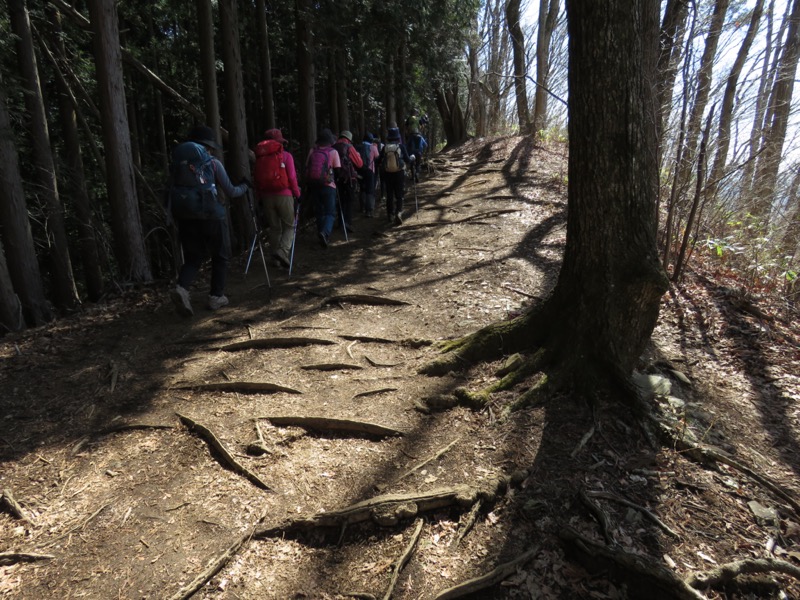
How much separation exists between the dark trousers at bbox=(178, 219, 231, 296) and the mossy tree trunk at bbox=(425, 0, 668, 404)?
4.10 m

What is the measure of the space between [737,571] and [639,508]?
52 cm

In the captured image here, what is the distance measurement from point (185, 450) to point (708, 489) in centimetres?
365

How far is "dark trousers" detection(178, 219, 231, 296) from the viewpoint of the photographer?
574 centimetres

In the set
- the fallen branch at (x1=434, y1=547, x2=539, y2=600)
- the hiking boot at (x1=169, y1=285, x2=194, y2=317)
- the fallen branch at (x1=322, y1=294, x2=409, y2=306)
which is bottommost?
the fallen branch at (x1=434, y1=547, x2=539, y2=600)

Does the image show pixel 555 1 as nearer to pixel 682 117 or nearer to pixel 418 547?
pixel 682 117

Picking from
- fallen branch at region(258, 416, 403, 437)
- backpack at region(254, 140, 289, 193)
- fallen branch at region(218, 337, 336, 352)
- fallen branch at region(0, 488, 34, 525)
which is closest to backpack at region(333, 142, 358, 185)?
backpack at region(254, 140, 289, 193)

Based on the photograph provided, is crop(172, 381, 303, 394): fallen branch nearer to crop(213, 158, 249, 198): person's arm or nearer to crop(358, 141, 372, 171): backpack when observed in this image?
crop(213, 158, 249, 198): person's arm

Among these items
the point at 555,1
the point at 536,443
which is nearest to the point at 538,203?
the point at 536,443

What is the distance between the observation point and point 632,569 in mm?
2373

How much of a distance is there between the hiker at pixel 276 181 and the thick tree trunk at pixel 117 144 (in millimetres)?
2130

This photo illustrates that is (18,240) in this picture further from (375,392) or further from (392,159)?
(375,392)

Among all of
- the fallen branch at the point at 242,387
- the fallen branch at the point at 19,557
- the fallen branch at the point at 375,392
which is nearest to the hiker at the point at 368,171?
the fallen branch at the point at 242,387

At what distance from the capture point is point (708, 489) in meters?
2.96

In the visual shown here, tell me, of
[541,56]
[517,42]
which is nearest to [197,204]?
[541,56]
